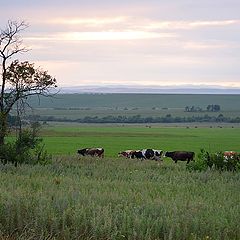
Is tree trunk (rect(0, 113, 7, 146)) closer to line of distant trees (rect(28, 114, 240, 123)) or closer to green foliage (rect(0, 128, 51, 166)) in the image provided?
green foliage (rect(0, 128, 51, 166))

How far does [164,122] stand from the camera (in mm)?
141250

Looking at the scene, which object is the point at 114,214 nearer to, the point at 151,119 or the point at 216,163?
the point at 216,163

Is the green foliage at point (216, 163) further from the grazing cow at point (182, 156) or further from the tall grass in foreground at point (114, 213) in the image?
the grazing cow at point (182, 156)

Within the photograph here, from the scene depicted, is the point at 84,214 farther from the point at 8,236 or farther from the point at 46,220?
the point at 8,236

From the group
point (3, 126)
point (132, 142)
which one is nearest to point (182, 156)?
point (3, 126)

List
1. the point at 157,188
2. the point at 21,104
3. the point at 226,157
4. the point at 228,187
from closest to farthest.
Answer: the point at 157,188, the point at 228,187, the point at 226,157, the point at 21,104

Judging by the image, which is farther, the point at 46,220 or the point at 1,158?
the point at 1,158

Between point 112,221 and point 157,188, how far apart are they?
5392 mm

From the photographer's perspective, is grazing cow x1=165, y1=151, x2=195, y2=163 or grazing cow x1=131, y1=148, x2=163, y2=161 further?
grazing cow x1=131, y1=148, x2=163, y2=161

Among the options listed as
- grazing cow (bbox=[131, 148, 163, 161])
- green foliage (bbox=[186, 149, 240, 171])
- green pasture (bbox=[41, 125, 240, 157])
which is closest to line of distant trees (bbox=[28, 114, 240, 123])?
green pasture (bbox=[41, 125, 240, 157])

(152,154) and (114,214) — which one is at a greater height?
(114,214)

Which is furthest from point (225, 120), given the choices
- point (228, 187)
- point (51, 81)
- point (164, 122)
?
point (228, 187)

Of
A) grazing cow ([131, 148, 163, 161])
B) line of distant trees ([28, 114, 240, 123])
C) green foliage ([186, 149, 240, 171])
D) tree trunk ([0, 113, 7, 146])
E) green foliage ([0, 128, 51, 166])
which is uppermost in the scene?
tree trunk ([0, 113, 7, 146])

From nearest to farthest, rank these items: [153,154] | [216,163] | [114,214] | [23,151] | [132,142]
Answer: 1. [114,214]
2. [216,163]
3. [23,151]
4. [153,154]
5. [132,142]
